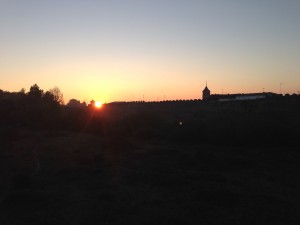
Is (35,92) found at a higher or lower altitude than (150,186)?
higher

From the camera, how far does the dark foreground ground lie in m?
14.8

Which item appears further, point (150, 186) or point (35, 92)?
point (35, 92)

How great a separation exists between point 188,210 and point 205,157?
12017 millimetres

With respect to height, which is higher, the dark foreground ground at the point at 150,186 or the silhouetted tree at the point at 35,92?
the silhouetted tree at the point at 35,92

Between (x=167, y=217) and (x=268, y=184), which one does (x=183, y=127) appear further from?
(x=167, y=217)

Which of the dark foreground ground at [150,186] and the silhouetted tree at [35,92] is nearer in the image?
the dark foreground ground at [150,186]

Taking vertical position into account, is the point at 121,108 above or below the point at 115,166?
above

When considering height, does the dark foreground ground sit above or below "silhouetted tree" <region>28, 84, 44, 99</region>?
below

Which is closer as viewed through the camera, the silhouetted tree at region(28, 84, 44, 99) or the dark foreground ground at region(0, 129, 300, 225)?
the dark foreground ground at region(0, 129, 300, 225)

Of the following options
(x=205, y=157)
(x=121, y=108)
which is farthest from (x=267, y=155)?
(x=121, y=108)

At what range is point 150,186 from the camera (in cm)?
1945

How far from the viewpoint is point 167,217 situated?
1432 cm

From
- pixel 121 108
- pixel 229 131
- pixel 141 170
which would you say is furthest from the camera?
pixel 121 108

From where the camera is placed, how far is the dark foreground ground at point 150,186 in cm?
1482
